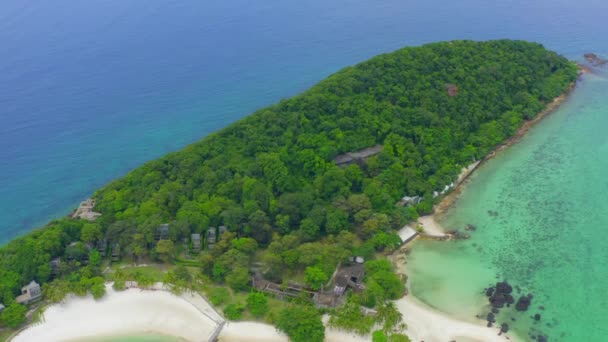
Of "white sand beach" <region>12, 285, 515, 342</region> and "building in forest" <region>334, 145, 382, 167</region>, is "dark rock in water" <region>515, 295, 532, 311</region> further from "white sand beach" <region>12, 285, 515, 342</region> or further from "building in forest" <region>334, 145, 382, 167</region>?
"building in forest" <region>334, 145, 382, 167</region>

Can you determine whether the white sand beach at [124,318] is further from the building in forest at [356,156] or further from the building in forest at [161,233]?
the building in forest at [356,156]

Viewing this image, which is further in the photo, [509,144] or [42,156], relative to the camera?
[42,156]

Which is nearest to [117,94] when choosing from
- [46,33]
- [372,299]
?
[46,33]

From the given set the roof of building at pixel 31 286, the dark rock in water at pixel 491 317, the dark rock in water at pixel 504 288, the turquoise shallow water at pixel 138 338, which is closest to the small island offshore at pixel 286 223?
the roof of building at pixel 31 286

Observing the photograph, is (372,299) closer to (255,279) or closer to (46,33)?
(255,279)

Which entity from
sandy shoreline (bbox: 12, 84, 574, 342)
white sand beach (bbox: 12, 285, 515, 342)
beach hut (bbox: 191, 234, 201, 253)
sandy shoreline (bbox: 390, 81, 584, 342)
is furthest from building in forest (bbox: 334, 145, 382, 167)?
white sand beach (bbox: 12, 285, 515, 342)

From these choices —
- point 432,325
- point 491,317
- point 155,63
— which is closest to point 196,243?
point 432,325
